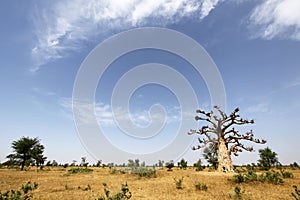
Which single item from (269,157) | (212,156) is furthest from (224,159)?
(269,157)

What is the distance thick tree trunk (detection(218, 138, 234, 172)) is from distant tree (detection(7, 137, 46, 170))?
34.8 meters

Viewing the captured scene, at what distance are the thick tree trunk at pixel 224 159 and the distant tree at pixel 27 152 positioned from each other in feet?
114

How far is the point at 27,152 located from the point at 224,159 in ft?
119

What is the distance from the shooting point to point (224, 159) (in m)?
21.6

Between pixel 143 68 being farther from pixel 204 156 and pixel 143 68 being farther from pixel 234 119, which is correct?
pixel 204 156

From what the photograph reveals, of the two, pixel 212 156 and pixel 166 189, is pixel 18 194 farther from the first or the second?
pixel 212 156

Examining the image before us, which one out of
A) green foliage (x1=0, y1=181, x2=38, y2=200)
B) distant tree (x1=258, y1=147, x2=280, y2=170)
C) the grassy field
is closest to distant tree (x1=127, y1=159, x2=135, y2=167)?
the grassy field

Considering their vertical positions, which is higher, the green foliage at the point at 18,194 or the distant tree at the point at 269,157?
the distant tree at the point at 269,157

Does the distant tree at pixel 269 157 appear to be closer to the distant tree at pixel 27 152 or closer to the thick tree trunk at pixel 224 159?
the thick tree trunk at pixel 224 159

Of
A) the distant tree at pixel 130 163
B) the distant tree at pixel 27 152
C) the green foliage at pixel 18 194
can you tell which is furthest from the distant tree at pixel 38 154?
the green foliage at pixel 18 194

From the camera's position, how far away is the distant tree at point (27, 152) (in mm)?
38219

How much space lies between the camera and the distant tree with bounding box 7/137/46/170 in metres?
38.2

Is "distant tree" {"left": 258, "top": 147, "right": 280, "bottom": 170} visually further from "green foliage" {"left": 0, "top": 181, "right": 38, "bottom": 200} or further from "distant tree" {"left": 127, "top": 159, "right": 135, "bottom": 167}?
"green foliage" {"left": 0, "top": 181, "right": 38, "bottom": 200}

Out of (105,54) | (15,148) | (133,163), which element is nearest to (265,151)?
(133,163)
